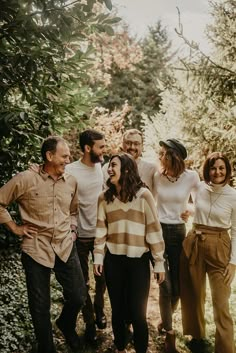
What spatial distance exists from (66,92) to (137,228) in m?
2.86

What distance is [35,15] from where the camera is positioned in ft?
11.4

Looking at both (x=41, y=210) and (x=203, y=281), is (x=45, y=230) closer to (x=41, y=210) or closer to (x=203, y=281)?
(x=41, y=210)

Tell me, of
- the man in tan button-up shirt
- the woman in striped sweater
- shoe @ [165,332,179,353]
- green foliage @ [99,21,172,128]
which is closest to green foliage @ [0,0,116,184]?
the man in tan button-up shirt

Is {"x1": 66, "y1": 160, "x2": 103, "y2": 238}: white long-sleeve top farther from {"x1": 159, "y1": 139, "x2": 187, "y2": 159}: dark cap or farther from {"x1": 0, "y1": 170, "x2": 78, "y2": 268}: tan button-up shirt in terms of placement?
{"x1": 159, "y1": 139, "x2": 187, "y2": 159}: dark cap

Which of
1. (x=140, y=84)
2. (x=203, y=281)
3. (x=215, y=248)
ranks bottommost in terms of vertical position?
(x=203, y=281)

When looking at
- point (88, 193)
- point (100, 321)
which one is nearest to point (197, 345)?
point (100, 321)

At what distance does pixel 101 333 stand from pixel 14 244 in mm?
3875

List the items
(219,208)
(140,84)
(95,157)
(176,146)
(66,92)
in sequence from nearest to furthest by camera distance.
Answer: (219,208), (176,146), (95,157), (66,92), (140,84)

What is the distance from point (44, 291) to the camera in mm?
3484

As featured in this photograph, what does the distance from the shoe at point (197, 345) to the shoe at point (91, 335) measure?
111 cm

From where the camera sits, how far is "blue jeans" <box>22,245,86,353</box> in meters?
3.46

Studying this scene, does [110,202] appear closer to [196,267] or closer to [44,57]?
[196,267]

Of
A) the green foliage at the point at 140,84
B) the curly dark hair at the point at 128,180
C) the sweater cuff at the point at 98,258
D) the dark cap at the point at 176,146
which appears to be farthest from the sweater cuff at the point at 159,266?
the green foliage at the point at 140,84

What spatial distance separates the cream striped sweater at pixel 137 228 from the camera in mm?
3434
